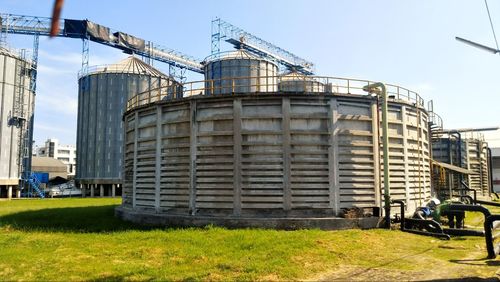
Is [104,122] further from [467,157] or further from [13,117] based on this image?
[467,157]

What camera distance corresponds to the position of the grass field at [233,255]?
9.85 meters

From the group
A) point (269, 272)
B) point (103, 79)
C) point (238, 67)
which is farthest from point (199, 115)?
point (103, 79)

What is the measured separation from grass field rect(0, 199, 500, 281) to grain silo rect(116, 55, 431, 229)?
4.34 feet

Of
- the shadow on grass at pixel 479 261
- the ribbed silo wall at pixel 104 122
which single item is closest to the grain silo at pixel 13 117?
the ribbed silo wall at pixel 104 122

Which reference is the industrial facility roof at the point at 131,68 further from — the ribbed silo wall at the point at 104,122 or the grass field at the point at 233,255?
the grass field at the point at 233,255

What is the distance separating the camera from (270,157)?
16.5 m

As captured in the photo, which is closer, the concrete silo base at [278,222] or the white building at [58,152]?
the concrete silo base at [278,222]

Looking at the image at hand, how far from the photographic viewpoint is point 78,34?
5244cm

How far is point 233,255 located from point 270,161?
19.0 feet

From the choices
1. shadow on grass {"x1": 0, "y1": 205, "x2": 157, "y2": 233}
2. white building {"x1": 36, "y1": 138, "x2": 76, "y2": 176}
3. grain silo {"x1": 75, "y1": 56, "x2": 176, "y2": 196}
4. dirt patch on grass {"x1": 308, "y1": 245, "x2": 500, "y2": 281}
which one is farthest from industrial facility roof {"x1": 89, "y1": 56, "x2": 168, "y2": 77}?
white building {"x1": 36, "y1": 138, "x2": 76, "y2": 176}

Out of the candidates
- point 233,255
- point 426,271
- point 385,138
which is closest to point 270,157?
point 385,138

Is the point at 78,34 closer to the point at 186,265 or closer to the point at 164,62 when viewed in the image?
the point at 164,62

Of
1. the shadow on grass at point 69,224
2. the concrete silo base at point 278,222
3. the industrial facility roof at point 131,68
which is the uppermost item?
the industrial facility roof at point 131,68

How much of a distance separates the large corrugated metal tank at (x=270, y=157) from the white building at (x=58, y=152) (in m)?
93.8
